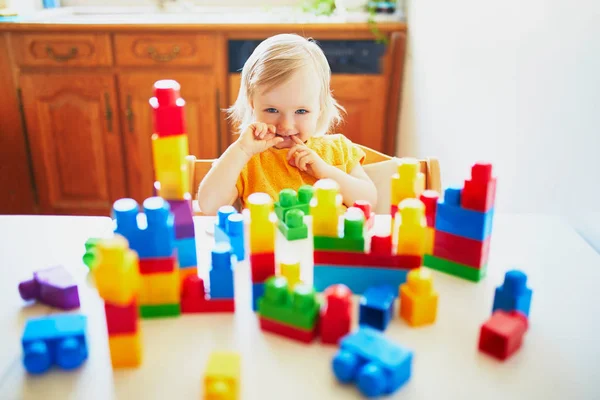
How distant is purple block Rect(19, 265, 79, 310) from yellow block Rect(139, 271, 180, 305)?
0.10 m

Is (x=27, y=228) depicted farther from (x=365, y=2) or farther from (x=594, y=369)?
(x=365, y=2)

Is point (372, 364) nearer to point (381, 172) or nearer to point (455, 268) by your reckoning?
point (455, 268)

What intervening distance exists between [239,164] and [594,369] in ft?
2.41

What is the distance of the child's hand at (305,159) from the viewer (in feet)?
3.96

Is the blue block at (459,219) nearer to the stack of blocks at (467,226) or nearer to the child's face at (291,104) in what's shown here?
the stack of blocks at (467,226)

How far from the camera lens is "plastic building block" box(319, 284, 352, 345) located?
61cm

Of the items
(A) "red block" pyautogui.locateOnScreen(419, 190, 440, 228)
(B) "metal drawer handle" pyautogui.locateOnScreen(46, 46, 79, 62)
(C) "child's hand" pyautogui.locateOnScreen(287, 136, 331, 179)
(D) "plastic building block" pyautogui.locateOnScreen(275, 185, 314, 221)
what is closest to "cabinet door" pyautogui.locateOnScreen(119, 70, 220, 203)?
(B) "metal drawer handle" pyautogui.locateOnScreen(46, 46, 79, 62)

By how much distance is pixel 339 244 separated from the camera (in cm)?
72

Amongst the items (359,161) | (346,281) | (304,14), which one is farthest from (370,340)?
(304,14)

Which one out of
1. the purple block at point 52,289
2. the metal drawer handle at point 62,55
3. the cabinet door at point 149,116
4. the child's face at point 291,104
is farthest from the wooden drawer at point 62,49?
the purple block at point 52,289

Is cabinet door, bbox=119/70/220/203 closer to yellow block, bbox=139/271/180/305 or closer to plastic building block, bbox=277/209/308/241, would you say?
plastic building block, bbox=277/209/308/241

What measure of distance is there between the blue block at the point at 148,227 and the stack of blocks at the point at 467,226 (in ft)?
1.22

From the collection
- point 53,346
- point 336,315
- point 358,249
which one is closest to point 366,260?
point 358,249

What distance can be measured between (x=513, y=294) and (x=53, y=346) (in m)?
0.52
